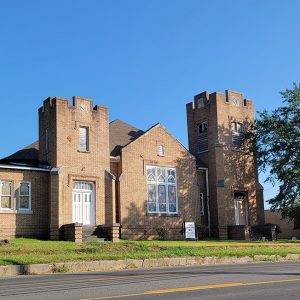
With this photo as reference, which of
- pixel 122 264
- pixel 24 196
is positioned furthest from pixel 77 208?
pixel 122 264

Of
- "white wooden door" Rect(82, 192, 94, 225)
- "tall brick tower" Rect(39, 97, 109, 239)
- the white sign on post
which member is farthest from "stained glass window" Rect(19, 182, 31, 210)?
the white sign on post

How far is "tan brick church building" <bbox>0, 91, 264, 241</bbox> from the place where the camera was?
2930cm

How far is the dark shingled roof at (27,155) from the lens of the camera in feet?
107

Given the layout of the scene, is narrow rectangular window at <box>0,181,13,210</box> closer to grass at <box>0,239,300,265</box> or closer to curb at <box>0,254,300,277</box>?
grass at <box>0,239,300,265</box>

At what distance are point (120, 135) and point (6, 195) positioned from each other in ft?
33.5

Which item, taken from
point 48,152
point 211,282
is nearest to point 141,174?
point 48,152

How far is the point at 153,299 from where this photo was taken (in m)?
9.26

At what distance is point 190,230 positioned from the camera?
3234 centimetres

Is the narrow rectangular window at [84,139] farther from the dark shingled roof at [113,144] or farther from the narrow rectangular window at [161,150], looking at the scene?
the narrow rectangular window at [161,150]

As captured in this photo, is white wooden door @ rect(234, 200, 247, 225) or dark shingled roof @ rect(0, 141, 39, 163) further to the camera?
white wooden door @ rect(234, 200, 247, 225)

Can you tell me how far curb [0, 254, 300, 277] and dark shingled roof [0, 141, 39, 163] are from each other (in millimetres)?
14606

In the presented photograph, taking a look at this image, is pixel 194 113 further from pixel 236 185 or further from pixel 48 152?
pixel 48 152

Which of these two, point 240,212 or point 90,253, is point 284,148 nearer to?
point 240,212

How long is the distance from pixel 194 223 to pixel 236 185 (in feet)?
21.9
